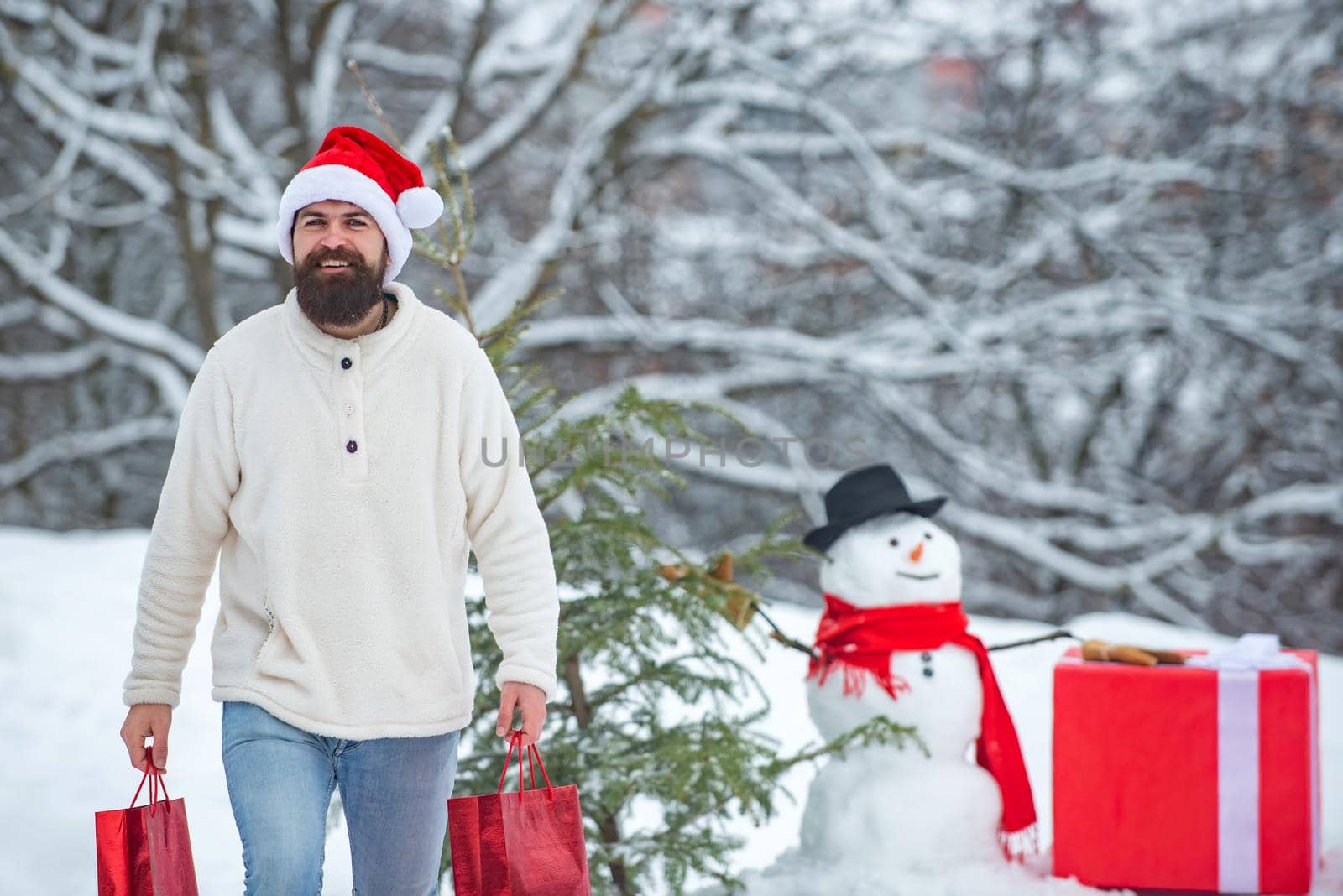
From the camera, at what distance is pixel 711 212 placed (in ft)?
34.1

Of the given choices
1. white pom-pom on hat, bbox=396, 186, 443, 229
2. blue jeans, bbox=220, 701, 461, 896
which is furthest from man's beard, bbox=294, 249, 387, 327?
blue jeans, bbox=220, 701, 461, 896

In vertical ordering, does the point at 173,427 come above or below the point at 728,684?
above

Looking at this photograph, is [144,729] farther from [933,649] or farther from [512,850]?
[933,649]

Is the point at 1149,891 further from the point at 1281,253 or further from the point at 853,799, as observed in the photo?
the point at 1281,253

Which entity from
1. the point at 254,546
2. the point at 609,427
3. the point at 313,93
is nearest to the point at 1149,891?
the point at 609,427

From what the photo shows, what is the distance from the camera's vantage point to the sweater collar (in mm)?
2088

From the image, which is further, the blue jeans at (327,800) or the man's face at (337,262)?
the man's face at (337,262)

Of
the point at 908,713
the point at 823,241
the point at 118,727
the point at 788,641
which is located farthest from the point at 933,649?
the point at 823,241

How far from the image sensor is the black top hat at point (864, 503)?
131 inches

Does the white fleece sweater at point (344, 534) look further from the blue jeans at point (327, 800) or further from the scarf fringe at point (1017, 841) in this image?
the scarf fringe at point (1017, 841)

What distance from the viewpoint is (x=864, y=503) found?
333 cm

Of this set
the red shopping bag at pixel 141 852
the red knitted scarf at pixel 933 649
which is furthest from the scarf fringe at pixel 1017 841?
the red shopping bag at pixel 141 852

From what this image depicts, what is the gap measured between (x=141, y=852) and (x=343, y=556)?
0.55 m

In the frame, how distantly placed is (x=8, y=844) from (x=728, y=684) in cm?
197
